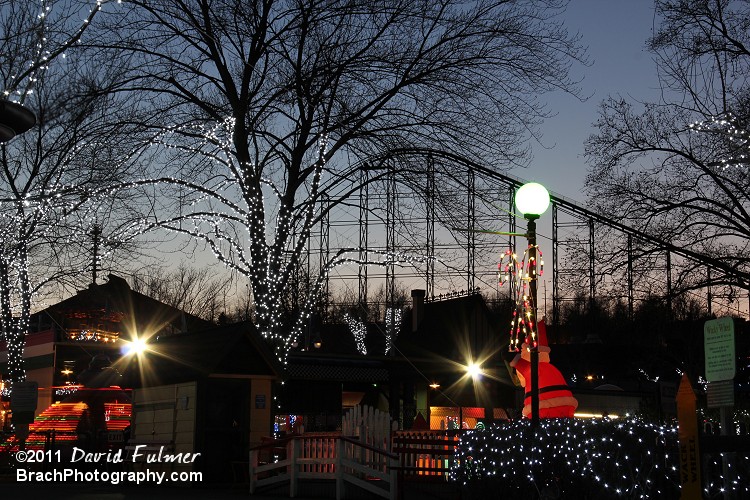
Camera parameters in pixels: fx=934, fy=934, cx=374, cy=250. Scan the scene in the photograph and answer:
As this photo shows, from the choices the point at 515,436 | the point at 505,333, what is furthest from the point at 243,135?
the point at 505,333

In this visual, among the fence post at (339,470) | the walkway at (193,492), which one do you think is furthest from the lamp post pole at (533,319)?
the fence post at (339,470)

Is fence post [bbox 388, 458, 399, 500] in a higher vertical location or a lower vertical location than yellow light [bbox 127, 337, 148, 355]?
lower

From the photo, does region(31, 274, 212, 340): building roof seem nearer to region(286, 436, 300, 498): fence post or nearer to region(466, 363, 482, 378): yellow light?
region(286, 436, 300, 498): fence post

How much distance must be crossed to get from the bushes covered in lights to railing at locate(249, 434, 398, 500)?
97.8 inches

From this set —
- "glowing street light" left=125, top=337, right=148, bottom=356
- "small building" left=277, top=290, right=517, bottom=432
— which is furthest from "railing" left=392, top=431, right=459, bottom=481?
"small building" left=277, top=290, right=517, bottom=432

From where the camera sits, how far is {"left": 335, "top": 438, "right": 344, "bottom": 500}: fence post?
50.2ft

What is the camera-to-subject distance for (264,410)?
705 inches

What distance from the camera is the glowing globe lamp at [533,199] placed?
12.2m

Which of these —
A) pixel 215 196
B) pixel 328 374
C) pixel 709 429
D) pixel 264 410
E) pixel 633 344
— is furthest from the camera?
pixel 633 344

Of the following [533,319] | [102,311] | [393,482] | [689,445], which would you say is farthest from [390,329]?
[689,445]

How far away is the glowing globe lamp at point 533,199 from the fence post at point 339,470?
5.59 metres

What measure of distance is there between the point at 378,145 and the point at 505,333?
78.8 feet

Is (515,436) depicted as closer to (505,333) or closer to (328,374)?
(328,374)

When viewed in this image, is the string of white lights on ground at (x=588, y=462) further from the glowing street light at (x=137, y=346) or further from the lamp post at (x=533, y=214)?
the glowing street light at (x=137, y=346)
